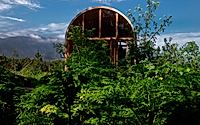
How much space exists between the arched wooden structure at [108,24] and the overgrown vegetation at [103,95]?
50.1 feet

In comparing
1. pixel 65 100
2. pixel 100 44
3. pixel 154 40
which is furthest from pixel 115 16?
pixel 65 100

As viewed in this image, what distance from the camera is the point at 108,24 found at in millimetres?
27906

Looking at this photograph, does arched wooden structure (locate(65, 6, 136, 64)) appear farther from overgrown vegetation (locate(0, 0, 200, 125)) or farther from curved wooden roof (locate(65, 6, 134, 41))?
overgrown vegetation (locate(0, 0, 200, 125))

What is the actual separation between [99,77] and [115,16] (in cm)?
1782

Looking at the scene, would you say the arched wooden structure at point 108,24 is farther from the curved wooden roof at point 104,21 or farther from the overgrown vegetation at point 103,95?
the overgrown vegetation at point 103,95

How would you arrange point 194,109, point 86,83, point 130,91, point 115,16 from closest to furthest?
point 130,91, point 194,109, point 86,83, point 115,16

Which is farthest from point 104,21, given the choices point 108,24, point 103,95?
point 103,95

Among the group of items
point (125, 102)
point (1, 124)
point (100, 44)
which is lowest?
point (1, 124)

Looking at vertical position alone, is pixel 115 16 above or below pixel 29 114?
above

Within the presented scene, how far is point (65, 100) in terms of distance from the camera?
29.5 ft

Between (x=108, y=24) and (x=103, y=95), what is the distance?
2024 centimetres

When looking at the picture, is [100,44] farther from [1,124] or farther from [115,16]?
[115,16]

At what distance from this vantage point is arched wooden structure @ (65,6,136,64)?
2564cm

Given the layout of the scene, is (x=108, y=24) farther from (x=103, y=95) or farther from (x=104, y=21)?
(x=103, y=95)
